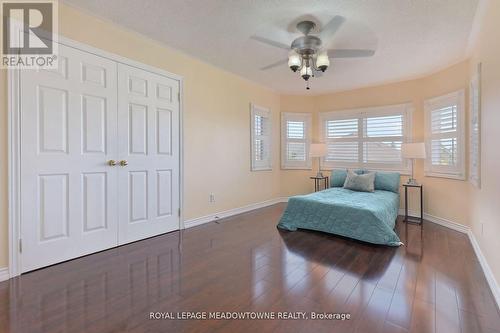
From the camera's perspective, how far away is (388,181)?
4.52 metres

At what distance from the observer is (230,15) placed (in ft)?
8.59

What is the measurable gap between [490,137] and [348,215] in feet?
5.23

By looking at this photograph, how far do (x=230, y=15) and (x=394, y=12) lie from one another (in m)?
1.66

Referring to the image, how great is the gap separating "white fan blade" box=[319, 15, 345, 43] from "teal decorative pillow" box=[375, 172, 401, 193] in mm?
2744

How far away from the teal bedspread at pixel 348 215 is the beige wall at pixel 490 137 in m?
0.88

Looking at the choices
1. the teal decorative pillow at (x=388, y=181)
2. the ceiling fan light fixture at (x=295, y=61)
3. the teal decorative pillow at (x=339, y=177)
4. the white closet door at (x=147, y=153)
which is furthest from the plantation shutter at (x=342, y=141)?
the white closet door at (x=147, y=153)

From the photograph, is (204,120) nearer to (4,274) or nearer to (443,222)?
(4,274)

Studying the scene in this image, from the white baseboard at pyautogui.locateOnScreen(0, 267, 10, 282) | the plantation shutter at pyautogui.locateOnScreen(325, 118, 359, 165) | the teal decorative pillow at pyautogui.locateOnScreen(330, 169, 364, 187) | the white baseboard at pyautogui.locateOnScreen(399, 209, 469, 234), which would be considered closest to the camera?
→ the white baseboard at pyautogui.locateOnScreen(0, 267, 10, 282)

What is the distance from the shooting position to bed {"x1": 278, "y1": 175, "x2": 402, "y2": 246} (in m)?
3.02

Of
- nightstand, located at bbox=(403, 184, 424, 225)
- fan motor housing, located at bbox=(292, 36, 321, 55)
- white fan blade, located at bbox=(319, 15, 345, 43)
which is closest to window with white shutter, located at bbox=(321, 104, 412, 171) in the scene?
nightstand, located at bbox=(403, 184, 424, 225)

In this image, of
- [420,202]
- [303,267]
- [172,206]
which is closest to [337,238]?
[303,267]

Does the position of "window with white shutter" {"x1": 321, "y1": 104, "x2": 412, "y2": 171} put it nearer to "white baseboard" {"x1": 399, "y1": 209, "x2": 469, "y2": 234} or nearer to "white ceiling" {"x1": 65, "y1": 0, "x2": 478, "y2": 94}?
"white baseboard" {"x1": 399, "y1": 209, "x2": 469, "y2": 234}

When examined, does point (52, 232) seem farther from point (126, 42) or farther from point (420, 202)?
point (420, 202)

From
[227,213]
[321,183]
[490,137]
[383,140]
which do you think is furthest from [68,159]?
[383,140]
